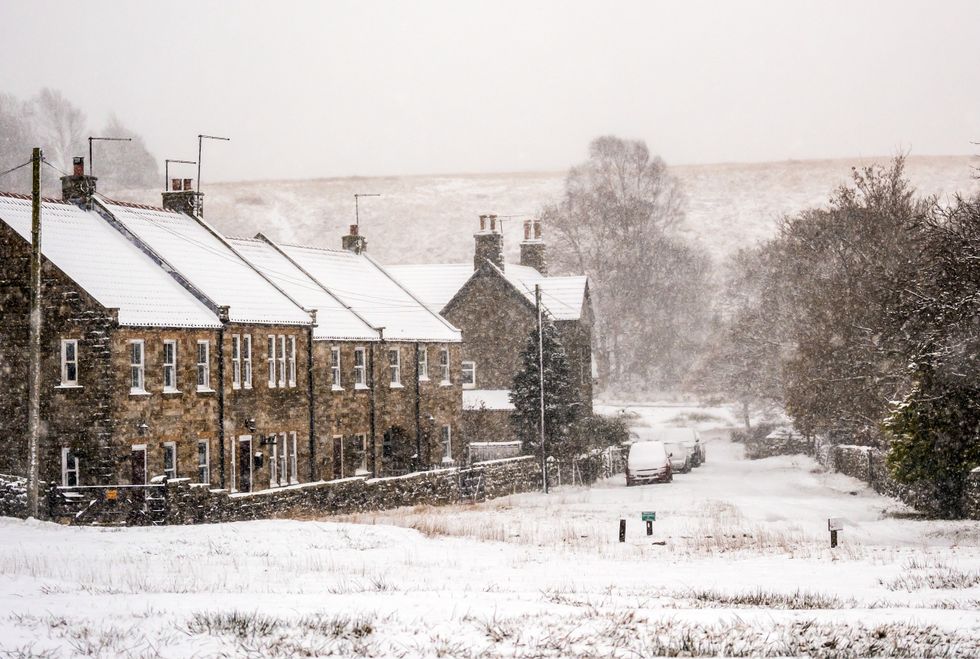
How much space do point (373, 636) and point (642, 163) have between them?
76588 millimetres

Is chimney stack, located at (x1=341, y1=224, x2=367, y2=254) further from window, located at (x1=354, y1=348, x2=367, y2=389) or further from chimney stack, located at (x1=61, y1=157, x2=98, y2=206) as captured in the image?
chimney stack, located at (x1=61, y1=157, x2=98, y2=206)

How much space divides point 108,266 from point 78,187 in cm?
438

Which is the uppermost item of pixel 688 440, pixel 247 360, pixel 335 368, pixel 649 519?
pixel 247 360

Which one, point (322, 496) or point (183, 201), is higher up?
point (183, 201)

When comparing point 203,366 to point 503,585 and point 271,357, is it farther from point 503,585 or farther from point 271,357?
point 503,585

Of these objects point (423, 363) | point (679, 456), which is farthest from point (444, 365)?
point (679, 456)

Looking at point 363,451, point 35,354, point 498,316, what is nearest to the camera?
point 35,354

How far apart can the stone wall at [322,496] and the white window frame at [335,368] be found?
5.26 m

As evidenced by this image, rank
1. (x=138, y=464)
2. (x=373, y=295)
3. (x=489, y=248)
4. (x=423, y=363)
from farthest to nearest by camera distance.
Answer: (x=489, y=248) → (x=373, y=295) → (x=423, y=363) → (x=138, y=464)

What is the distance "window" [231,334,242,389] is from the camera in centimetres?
3834

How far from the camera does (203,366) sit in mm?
37062

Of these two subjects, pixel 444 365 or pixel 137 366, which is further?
pixel 444 365

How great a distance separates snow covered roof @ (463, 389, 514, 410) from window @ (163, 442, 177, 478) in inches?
923

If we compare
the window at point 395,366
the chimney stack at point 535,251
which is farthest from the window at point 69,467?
the chimney stack at point 535,251
